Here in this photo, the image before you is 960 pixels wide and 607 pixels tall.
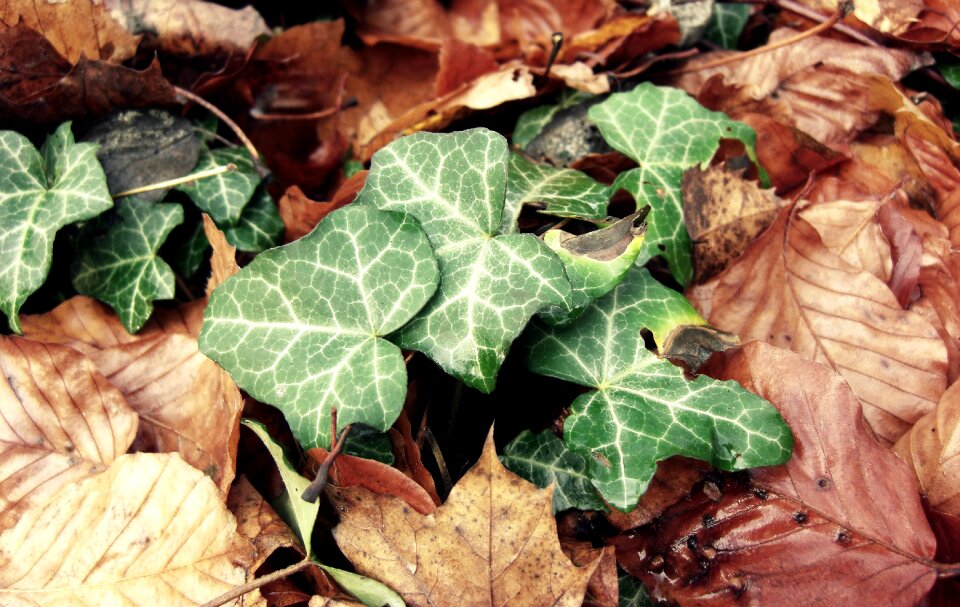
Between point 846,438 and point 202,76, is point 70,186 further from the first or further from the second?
point 846,438

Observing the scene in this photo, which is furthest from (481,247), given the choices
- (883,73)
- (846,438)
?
(883,73)

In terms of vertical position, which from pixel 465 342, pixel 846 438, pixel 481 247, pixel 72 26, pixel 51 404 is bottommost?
pixel 51 404

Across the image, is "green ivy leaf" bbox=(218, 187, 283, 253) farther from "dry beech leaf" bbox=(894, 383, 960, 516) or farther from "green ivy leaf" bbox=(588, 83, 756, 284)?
"dry beech leaf" bbox=(894, 383, 960, 516)

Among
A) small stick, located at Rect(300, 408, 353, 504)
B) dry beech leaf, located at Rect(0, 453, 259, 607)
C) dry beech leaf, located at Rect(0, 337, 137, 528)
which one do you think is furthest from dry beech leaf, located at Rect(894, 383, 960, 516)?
dry beech leaf, located at Rect(0, 337, 137, 528)

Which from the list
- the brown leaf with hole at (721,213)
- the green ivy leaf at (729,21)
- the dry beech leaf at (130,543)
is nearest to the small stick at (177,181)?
the dry beech leaf at (130,543)

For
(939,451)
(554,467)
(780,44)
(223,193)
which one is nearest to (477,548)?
(554,467)

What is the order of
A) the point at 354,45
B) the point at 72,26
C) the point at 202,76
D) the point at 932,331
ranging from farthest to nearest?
the point at 354,45, the point at 202,76, the point at 72,26, the point at 932,331
